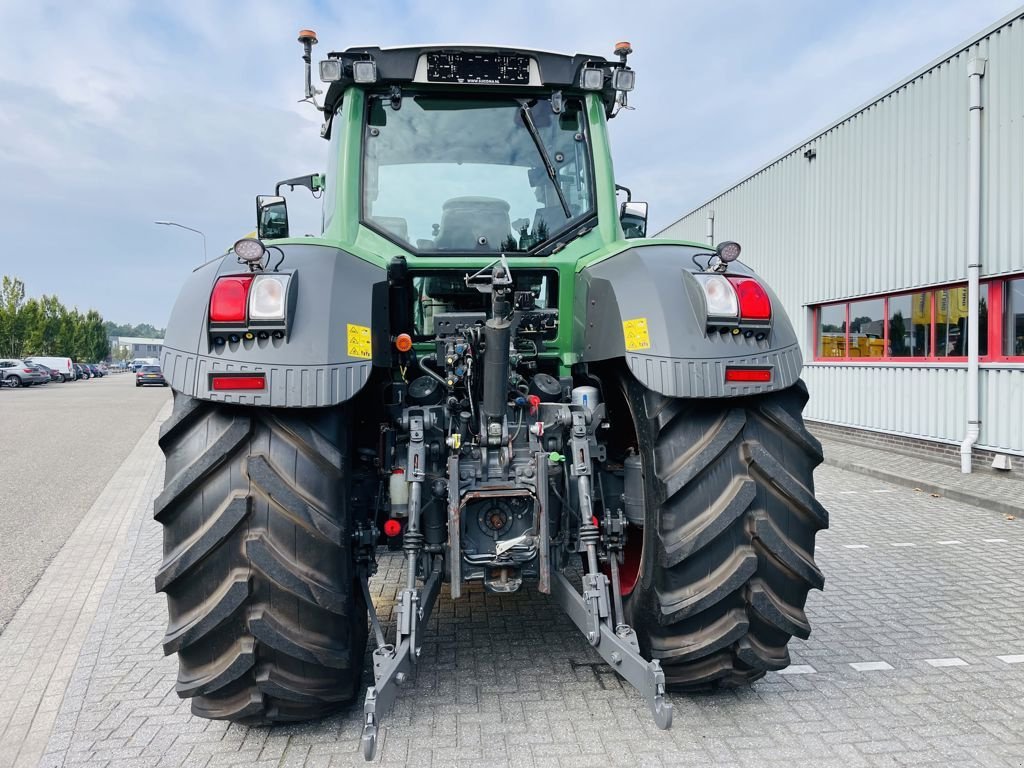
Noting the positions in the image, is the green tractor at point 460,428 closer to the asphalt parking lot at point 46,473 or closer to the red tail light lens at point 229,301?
the red tail light lens at point 229,301

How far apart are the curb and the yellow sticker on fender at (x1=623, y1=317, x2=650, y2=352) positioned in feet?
21.1

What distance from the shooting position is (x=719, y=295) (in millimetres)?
2676

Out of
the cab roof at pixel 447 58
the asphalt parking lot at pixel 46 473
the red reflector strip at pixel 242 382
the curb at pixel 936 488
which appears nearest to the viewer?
the red reflector strip at pixel 242 382

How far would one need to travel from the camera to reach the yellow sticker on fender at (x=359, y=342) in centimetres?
254

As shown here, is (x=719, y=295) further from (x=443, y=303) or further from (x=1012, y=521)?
(x=1012, y=521)

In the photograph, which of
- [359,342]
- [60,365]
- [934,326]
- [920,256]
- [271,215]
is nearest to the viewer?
[359,342]

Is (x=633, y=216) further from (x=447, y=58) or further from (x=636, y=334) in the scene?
(x=636, y=334)

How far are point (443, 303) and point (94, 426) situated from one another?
1641 centimetres

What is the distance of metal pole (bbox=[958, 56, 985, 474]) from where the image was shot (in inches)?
344

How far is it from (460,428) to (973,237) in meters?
8.61

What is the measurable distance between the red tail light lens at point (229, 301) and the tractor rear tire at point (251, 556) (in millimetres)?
316

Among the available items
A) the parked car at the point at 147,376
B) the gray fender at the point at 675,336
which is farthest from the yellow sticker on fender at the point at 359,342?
the parked car at the point at 147,376

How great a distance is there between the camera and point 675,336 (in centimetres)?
262

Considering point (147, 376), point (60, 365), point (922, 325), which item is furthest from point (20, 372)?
point (922, 325)
